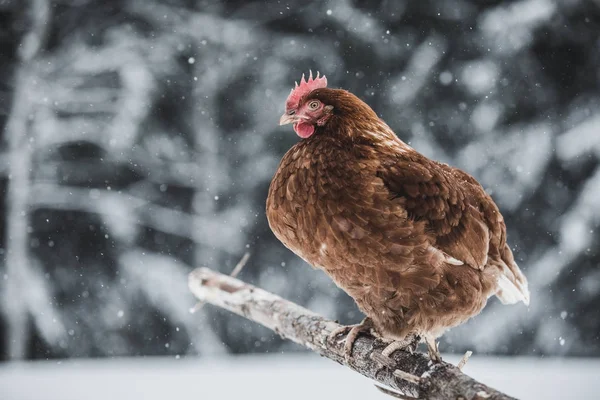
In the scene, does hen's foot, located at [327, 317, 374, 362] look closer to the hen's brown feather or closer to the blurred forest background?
the hen's brown feather

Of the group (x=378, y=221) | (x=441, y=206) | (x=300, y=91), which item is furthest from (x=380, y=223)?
(x=300, y=91)

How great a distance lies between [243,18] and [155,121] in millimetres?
748

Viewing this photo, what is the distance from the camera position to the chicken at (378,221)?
3.80 ft

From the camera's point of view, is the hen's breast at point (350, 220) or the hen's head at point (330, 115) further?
the hen's head at point (330, 115)

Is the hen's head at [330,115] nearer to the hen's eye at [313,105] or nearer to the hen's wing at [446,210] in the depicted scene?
the hen's eye at [313,105]

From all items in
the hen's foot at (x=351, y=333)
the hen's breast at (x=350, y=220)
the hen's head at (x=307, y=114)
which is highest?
the hen's head at (x=307, y=114)

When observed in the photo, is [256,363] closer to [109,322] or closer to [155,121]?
[109,322]

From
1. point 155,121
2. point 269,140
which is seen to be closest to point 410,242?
point 269,140

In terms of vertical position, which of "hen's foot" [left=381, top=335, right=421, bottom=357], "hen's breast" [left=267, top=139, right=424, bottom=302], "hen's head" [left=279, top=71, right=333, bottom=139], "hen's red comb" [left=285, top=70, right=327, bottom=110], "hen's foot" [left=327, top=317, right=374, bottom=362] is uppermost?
"hen's red comb" [left=285, top=70, right=327, bottom=110]

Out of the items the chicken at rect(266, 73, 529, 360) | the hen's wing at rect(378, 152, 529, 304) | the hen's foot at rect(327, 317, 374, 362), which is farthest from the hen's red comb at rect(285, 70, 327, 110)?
the hen's foot at rect(327, 317, 374, 362)

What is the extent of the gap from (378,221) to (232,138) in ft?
6.54

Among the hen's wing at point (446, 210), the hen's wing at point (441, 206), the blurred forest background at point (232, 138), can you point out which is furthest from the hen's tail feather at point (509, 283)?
the blurred forest background at point (232, 138)

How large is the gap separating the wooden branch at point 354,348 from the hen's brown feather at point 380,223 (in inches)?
3.2

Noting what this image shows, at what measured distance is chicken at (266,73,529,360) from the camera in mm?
1157
